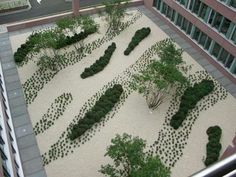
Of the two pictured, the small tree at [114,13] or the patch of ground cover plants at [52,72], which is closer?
the patch of ground cover plants at [52,72]

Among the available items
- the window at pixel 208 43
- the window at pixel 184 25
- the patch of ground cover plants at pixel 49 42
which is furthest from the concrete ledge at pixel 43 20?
the window at pixel 208 43

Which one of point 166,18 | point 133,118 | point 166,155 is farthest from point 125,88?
point 166,18

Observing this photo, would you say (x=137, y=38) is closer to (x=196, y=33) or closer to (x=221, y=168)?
(x=196, y=33)

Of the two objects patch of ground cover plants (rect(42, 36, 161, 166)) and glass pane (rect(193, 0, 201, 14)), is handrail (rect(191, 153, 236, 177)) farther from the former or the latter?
glass pane (rect(193, 0, 201, 14))

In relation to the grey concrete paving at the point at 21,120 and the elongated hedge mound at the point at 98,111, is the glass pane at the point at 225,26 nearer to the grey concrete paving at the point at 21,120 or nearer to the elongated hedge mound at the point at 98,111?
the elongated hedge mound at the point at 98,111

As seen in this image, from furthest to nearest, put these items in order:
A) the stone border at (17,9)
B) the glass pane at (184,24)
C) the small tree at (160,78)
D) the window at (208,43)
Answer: the stone border at (17,9) < the glass pane at (184,24) < the window at (208,43) < the small tree at (160,78)

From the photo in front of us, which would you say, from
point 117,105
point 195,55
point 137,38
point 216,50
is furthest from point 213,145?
point 137,38

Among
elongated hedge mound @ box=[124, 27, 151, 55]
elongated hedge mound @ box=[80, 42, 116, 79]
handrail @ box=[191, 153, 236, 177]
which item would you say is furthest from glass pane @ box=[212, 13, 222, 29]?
handrail @ box=[191, 153, 236, 177]

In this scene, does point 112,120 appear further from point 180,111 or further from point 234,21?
point 234,21
